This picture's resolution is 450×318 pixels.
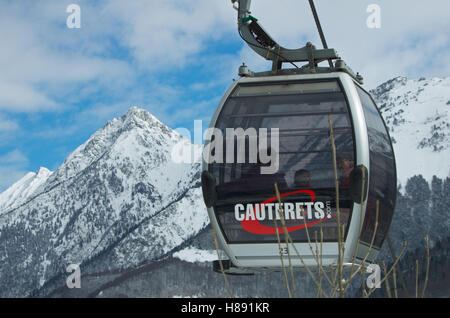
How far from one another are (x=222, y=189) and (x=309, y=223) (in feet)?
3.55

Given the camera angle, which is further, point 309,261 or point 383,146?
point 383,146

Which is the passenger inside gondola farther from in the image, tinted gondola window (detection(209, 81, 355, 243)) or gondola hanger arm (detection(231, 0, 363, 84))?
gondola hanger arm (detection(231, 0, 363, 84))

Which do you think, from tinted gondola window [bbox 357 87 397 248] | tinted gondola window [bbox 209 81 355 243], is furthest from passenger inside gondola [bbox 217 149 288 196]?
tinted gondola window [bbox 357 87 397 248]

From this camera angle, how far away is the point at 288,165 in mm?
7320

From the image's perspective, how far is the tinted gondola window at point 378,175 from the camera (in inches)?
291

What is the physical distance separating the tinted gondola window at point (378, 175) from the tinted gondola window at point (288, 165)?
37 centimetres

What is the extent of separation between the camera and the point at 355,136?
7230 mm

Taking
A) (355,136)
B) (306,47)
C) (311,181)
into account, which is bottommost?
(311,181)

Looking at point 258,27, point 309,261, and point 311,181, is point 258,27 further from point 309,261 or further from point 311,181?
point 309,261

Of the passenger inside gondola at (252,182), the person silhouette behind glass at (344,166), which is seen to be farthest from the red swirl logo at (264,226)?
the person silhouette behind glass at (344,166)

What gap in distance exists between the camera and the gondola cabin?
7051mm

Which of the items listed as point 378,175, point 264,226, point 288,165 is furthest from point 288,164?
point 378,175

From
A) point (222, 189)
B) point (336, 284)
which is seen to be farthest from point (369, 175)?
point (336, 284)
